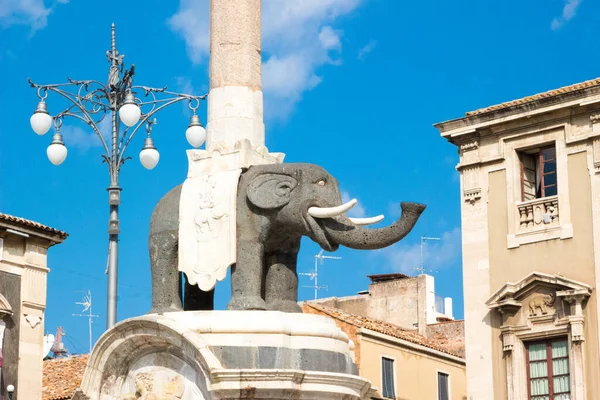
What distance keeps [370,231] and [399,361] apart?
21.2 m

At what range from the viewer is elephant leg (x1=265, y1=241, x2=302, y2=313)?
555 inches

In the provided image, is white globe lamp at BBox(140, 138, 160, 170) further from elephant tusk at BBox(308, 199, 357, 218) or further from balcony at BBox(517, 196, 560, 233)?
balcony at BBox(517, 196, 560, 233)

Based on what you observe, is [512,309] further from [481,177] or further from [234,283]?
[234,283]

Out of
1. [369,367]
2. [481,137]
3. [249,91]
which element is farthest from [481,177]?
[249,91]

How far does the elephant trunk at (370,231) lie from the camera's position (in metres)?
13.5

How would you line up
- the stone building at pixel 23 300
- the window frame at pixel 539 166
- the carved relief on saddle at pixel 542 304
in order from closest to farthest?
the carved relief on saddle at pixel 542 304 < the window frame at pixel 539 166 < the stone building at pixel 23 300

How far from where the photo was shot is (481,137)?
2952cm

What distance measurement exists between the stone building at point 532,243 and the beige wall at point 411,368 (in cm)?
466

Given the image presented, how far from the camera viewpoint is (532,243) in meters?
28.3

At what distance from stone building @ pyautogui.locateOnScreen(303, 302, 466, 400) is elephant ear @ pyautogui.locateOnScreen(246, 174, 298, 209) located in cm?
1871

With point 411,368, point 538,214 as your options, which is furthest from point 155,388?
point 411,368

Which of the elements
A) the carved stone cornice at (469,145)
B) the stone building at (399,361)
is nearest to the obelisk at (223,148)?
the carved stone cornice at (469,145)

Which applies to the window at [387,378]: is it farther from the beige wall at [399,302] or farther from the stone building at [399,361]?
the beige wall at [399,302]

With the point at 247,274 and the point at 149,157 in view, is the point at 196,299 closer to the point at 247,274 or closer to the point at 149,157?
the point at 247,274
